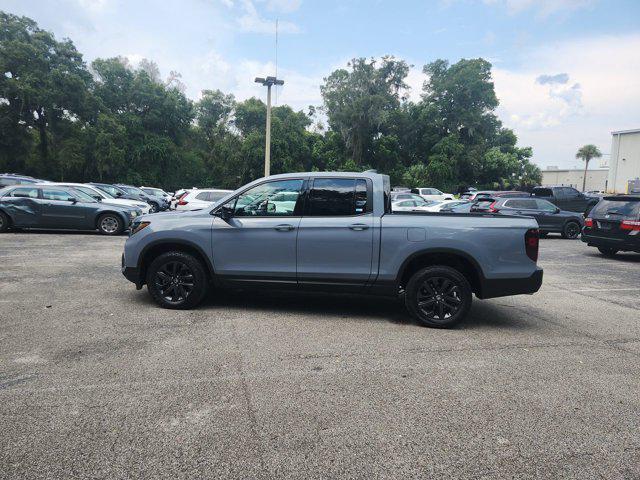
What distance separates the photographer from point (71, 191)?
14648 mm

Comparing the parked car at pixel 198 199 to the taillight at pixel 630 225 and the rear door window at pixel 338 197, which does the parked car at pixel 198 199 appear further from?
the taillight at pixel 630 225

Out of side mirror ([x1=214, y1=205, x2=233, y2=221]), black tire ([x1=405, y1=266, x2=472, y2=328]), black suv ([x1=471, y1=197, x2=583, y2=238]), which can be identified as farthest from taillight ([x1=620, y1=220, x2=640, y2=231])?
side mirror ([x1=214, y1=205, x2=233, y2=221])

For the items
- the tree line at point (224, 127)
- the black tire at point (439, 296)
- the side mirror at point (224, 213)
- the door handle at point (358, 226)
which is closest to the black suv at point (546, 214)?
the black tire at point (439, 296)

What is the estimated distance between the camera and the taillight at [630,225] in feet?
37.8

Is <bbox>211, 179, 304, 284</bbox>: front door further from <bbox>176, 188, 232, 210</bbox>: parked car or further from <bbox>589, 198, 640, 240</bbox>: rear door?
<bbox>176, 188, 232, 210</bbox>: parked car

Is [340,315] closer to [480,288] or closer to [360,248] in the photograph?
[360,248]

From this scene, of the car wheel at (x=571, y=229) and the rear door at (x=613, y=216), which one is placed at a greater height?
the rear door at (x=613, y=216)

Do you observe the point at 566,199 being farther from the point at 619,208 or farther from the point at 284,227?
the point at 284,227

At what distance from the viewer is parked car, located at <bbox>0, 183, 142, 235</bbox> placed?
555 inches

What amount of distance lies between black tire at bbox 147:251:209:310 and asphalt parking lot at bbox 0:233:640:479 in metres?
0.18

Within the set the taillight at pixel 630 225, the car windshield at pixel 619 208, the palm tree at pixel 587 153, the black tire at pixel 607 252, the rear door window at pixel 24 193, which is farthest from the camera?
the palm tree at pixel 587 153

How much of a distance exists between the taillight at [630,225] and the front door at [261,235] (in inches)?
383

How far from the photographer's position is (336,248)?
5.70 meters

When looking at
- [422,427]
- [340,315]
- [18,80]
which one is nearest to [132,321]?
[340,315]
